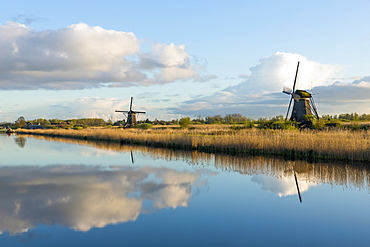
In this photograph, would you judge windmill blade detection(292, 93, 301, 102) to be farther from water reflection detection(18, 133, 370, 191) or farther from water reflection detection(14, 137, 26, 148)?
water reflection detection(14, 137, 26, 148)

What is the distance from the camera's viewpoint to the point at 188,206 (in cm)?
845

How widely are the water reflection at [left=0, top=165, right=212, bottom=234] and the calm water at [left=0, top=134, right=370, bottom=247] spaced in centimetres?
3

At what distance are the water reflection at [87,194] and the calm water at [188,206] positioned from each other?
25mm

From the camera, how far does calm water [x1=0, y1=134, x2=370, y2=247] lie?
6.23 meters

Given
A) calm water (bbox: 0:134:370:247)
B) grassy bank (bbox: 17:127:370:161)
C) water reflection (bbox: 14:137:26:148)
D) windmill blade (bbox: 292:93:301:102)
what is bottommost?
calm water (bbox: 0:134:370:247)

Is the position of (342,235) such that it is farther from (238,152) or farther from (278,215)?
(238,152)

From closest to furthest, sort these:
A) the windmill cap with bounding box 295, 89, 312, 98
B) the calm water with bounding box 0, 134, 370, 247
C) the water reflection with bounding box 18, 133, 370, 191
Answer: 1. the calm water with bounding box 0, 134, 370, 247
2. the water reflection with bounding box 18, 133, 370, 191
3. the windmill cap with bounding box 295, 89, 312, 98

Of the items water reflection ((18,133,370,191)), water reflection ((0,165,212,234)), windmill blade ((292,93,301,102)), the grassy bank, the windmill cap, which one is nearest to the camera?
water reflection ((0,165,212,234))

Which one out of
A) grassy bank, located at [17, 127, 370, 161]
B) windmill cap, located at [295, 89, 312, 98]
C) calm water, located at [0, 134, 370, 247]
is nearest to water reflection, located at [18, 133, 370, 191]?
calm water, located at [0, 134, 370, 247]

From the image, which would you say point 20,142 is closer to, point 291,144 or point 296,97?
point 291,144

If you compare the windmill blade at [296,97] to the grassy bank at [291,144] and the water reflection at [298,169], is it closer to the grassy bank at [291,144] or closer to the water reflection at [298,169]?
the grassy bank at [291,144]

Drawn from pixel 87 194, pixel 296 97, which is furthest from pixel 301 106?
pixel 87 194

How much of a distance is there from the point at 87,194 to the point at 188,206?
3.27m

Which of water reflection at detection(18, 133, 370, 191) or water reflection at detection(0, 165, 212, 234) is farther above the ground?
water reflection at detection(18, 133, 370, 191)
